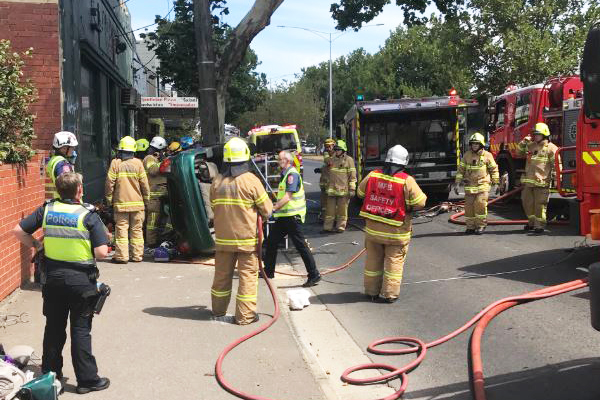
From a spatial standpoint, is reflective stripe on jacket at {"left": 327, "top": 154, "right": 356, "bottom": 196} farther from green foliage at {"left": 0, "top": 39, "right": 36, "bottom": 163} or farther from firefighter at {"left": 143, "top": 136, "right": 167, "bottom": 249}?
green foliage at {"left": 0, "top": 39, "right": 36, "bottom": 163}

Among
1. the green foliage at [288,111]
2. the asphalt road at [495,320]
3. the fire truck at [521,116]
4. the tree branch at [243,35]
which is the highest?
the green foliage at [288,111]

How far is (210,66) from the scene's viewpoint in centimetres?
1039

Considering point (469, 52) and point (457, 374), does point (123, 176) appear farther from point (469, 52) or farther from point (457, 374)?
point (469, 52)

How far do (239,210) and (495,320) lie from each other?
2.66m

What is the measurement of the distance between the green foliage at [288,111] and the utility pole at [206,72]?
56.2m

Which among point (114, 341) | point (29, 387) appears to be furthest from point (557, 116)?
point (29, 387)

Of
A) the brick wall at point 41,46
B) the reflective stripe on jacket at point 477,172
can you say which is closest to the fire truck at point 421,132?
the reflective stripe on jacket at point 477,172

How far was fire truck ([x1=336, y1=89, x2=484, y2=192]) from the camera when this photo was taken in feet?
49.0

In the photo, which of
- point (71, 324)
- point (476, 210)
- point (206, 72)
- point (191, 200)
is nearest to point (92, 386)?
point (71, 324)

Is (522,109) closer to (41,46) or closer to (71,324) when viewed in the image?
(41,46)

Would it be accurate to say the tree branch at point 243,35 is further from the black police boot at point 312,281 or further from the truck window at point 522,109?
the truck window at point 522,109

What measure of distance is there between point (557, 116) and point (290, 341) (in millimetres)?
9644

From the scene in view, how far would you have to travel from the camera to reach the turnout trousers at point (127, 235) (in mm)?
9156

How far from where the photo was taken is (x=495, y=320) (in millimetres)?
6090
